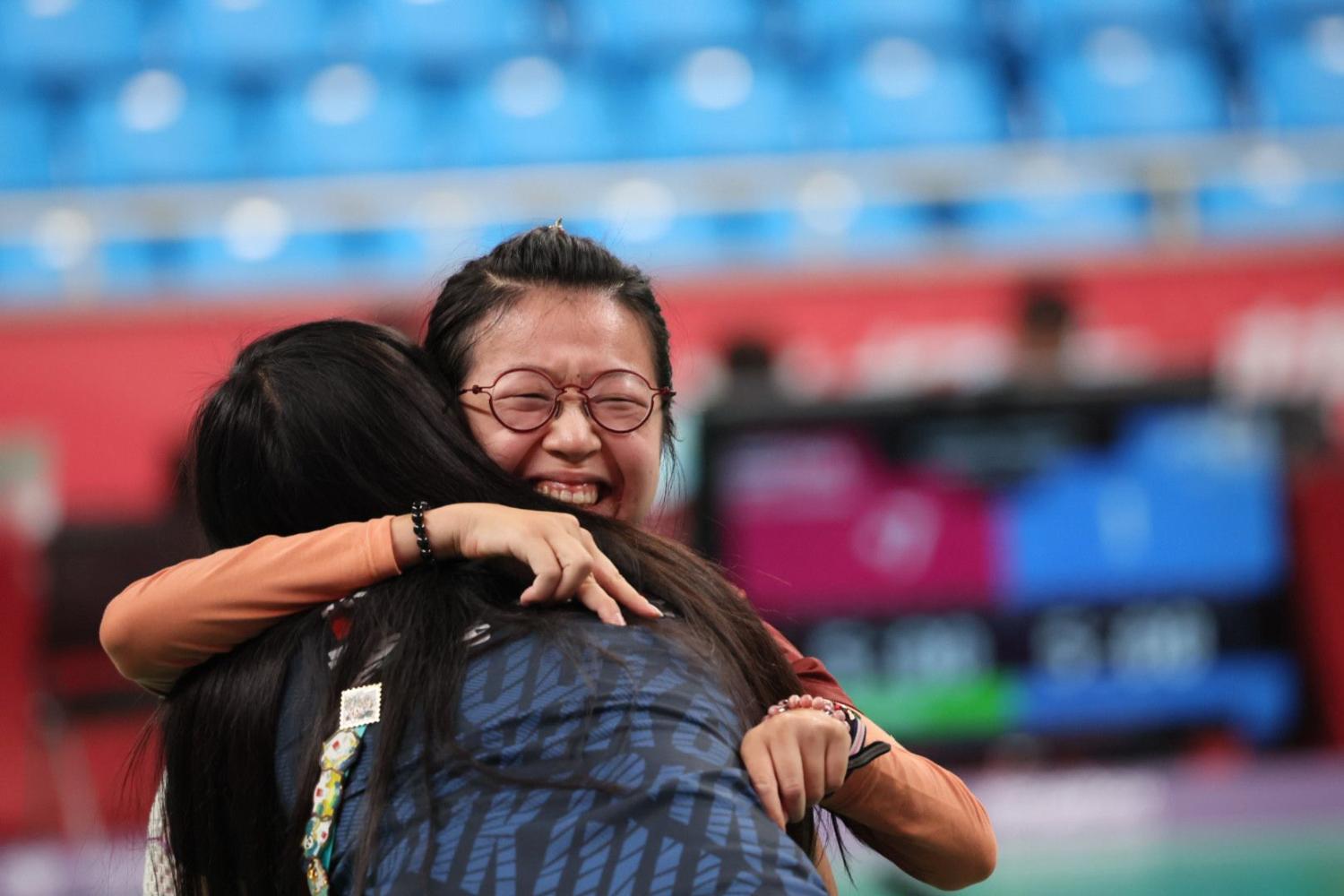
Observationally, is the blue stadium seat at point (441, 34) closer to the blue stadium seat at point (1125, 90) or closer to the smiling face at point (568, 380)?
the blue stadium seat at point (1125, 90)

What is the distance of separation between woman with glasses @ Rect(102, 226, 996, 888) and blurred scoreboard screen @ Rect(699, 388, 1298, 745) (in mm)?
3102

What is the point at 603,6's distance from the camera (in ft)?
26.7

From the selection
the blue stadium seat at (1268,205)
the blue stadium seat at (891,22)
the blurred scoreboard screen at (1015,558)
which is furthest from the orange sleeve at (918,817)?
the blue stadium seat at (891,22)

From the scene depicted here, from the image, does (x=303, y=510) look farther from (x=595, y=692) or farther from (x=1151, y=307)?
(x=1151, y=307)

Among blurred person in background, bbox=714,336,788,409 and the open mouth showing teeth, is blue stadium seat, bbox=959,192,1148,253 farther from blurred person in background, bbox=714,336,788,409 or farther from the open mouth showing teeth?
the open mouth showing teeth

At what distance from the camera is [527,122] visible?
749cm

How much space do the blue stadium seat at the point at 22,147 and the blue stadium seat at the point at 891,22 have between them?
356 centimetres

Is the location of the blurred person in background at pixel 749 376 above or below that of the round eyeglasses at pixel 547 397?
above

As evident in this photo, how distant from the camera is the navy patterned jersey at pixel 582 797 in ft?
3.64

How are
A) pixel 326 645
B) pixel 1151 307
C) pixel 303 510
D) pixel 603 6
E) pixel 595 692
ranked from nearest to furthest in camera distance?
pixel 595 692
pixel 326 645
pixel 303 510
pixel 1151 307
pixel 603 6

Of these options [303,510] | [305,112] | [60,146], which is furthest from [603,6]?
[303,510]

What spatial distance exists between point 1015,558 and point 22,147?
190 inches

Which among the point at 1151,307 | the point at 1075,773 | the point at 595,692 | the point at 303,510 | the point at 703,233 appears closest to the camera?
the point at 595,692

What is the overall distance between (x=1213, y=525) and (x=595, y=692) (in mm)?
4206
